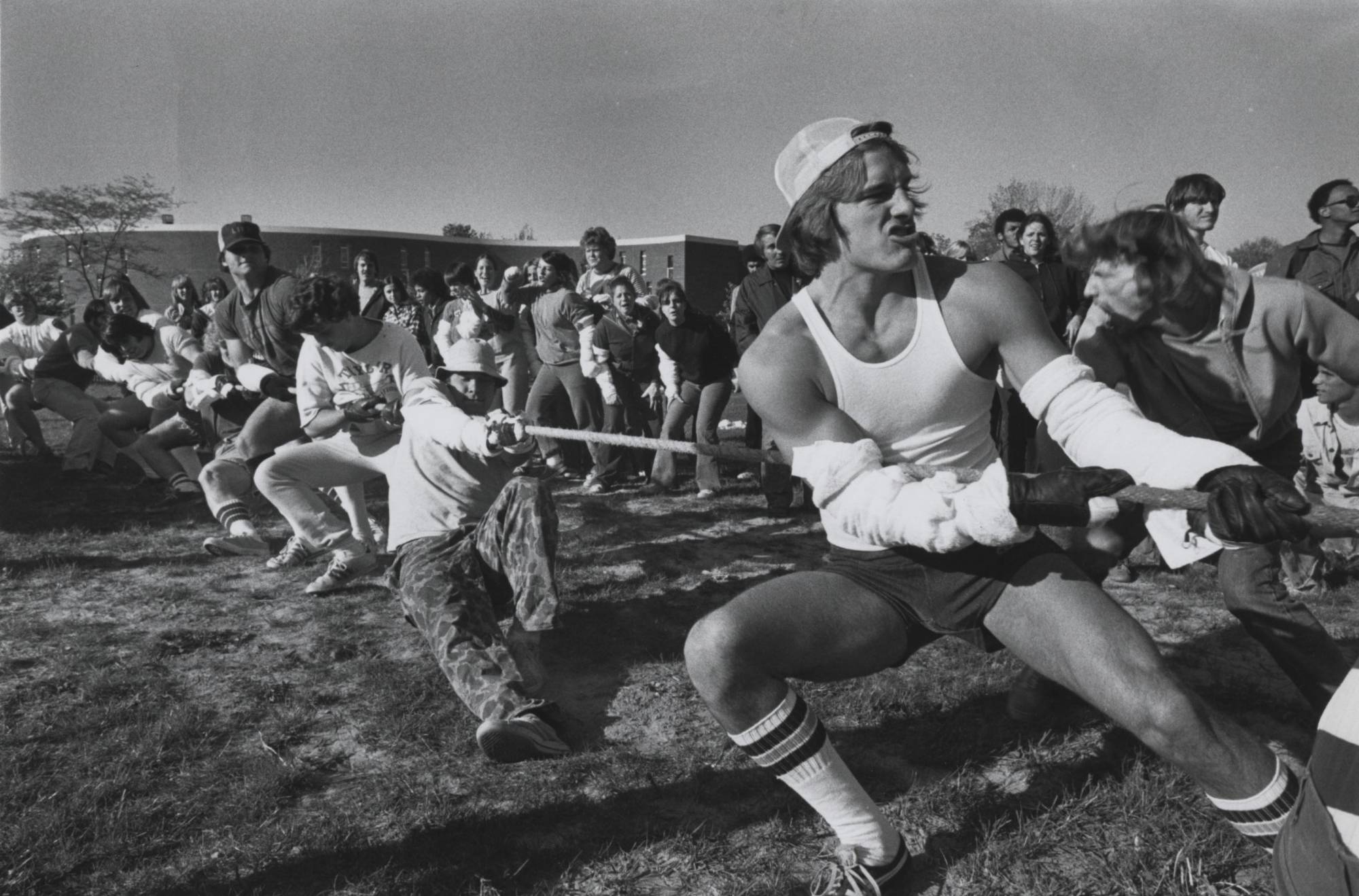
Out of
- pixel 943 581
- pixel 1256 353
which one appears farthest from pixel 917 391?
pixel 1256 353

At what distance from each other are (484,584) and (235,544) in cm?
214

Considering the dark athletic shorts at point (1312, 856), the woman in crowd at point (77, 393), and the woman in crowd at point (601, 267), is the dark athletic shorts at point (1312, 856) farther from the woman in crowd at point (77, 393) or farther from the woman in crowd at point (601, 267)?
the woman in crowd at point (77, 393)

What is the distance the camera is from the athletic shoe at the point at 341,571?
4770mm

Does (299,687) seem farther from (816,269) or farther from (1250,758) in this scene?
(1250,758)

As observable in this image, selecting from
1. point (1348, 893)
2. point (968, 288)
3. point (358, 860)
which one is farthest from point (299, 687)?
point (1348, 893)

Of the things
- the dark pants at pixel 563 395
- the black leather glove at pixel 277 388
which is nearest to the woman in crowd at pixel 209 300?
the black leather glove at pixel 277 388

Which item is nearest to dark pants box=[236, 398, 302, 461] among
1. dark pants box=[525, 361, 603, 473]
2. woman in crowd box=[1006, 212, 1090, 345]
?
dark pants box=[525, 361, 603, 473]

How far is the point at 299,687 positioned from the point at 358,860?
4.37 feet

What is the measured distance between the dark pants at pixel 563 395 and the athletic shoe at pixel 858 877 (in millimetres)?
5458

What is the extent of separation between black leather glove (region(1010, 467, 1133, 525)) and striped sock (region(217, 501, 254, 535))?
4.39 meters

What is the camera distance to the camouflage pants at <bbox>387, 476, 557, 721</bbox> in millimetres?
3324

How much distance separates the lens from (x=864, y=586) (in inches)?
92.3

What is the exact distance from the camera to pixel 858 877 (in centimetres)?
221

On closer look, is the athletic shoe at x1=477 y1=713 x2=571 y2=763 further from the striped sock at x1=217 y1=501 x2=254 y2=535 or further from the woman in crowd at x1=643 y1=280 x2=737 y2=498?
the woman in crowd at x1=643 y1=280 x2=737 y2=498
